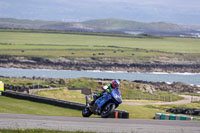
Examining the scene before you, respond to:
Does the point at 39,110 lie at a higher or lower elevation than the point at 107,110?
lower

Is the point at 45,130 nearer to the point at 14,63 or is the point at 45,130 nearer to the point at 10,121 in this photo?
the point at 10,121

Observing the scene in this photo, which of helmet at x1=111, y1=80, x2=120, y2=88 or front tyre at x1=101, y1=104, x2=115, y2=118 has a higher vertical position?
helmet at x1=111, y1=80, x2=120, y2=88

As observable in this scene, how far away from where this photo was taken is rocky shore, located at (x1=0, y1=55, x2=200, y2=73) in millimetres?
182300

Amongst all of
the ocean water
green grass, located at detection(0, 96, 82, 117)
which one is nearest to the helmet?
green grass, located at detection(0, 96, 82, 117)

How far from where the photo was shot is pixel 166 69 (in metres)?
189

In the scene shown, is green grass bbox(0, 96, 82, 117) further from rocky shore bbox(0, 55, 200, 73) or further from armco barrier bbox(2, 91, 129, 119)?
rocky shore bbox(0, 55, 200, 73)

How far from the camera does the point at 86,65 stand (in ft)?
618

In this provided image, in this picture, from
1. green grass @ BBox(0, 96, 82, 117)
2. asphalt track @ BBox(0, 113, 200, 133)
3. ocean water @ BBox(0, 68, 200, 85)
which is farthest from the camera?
ocean water @ BBox(0, 68, 200, 85)

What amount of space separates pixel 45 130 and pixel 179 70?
17600 cm

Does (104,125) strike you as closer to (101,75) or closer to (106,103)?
(106,103)

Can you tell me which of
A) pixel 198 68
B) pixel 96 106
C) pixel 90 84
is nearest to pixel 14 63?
pixel 198 68

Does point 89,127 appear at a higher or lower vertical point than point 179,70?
higher

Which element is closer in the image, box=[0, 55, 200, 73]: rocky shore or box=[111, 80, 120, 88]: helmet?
box=[111, 80, 120, 88]: helmet

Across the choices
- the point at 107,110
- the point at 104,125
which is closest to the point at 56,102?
the point at 107,110
